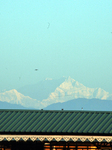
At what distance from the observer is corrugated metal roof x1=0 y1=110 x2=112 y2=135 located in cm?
3544

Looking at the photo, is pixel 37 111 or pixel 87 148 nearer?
pixel 87 148

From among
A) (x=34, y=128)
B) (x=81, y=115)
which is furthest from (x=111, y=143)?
(x=34, y=128)

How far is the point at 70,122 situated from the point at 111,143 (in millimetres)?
4295

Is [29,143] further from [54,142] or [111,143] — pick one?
[111,143]

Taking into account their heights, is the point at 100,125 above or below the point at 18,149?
above

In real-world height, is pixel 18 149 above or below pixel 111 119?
below

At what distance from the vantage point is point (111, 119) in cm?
3650

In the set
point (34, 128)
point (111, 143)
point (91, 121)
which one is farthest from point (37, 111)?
point (111, 143)

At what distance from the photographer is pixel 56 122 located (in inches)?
1447

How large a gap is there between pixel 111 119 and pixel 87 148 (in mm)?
3570

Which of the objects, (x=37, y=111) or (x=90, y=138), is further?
(x=37, y=111)

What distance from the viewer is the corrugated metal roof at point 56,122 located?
3544cm

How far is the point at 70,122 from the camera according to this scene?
36.5 m

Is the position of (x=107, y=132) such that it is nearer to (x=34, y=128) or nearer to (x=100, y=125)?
(x=100, y=125)
